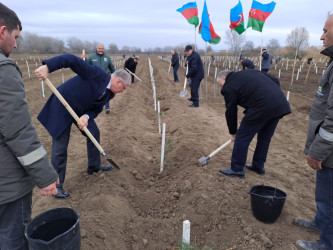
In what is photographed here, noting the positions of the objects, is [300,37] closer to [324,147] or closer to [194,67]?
[194,67]

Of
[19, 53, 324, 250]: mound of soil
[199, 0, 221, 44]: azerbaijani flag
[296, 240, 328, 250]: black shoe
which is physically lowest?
[19, 53, 324, 250]: mound of soil

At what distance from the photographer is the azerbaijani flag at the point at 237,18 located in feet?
28.4

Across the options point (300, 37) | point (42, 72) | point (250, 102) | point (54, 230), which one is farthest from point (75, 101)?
point (300, 37)

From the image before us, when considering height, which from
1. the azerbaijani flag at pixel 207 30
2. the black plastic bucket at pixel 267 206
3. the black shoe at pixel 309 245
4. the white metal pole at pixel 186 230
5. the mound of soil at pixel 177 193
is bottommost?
the mound of soil at pixel 177 193

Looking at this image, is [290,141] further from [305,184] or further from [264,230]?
[264,230]

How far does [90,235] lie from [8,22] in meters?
2.17

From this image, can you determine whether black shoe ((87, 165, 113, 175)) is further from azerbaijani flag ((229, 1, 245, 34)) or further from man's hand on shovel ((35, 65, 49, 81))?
azerbaijani flag ((229, 1, 245, 34))

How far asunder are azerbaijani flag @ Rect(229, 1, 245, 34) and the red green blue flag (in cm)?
28

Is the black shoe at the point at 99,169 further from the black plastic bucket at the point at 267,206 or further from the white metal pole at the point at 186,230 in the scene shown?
the white metal pole at the point at 186,230

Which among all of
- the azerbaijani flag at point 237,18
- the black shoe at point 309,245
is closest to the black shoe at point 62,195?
the black shoe at point 309,245

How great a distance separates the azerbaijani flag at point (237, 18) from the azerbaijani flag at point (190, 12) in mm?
1268

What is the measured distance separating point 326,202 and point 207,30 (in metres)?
7.35

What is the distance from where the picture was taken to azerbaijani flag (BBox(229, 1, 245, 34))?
8.65 meters

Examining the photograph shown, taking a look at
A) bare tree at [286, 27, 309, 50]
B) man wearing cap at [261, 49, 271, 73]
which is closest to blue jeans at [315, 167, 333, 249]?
man wearing cap at [261, 49, 271, 73]
